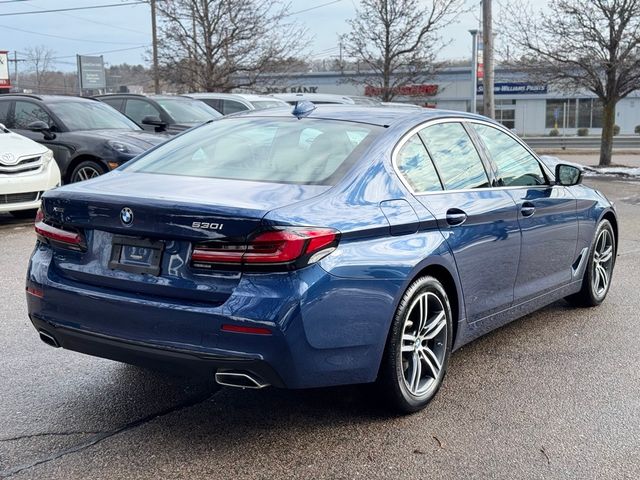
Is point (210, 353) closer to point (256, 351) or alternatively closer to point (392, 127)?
point (256, 351)

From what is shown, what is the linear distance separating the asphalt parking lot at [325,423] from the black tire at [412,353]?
11 cm

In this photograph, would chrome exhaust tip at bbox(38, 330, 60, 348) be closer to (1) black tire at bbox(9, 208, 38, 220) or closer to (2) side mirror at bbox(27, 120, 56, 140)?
(1) black tire at bbox(9, 208, 38, 220)

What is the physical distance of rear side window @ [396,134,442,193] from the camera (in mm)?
4145

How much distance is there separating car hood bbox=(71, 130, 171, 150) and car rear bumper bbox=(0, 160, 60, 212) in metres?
1.06

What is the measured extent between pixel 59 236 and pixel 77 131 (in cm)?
798

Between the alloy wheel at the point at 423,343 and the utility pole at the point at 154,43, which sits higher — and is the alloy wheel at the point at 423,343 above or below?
below

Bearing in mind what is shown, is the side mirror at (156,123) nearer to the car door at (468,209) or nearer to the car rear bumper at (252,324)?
the car door at (468,209)

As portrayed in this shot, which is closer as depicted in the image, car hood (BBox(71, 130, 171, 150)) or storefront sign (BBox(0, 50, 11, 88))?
car hood (BBox(71, 130, 171, 150))

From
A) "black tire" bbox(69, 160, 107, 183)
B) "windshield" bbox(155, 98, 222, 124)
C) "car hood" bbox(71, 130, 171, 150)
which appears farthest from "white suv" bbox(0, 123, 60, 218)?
"windshield" bbox(155, 98, 222, 124)

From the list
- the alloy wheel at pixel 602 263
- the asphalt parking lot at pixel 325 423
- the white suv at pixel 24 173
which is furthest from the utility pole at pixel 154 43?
the asphalt parking lot at pixel 325 423

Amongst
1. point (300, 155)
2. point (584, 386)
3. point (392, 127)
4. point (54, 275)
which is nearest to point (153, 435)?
point (54, 275)

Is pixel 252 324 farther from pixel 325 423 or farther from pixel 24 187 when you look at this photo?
pixel 24 187

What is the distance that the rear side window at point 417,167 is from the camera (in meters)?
4.14

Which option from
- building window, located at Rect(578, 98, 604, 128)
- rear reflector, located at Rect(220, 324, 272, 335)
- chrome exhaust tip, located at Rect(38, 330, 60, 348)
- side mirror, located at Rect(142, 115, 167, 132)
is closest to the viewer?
rear reflector, located at Rect(220, 324, 272, 335)
